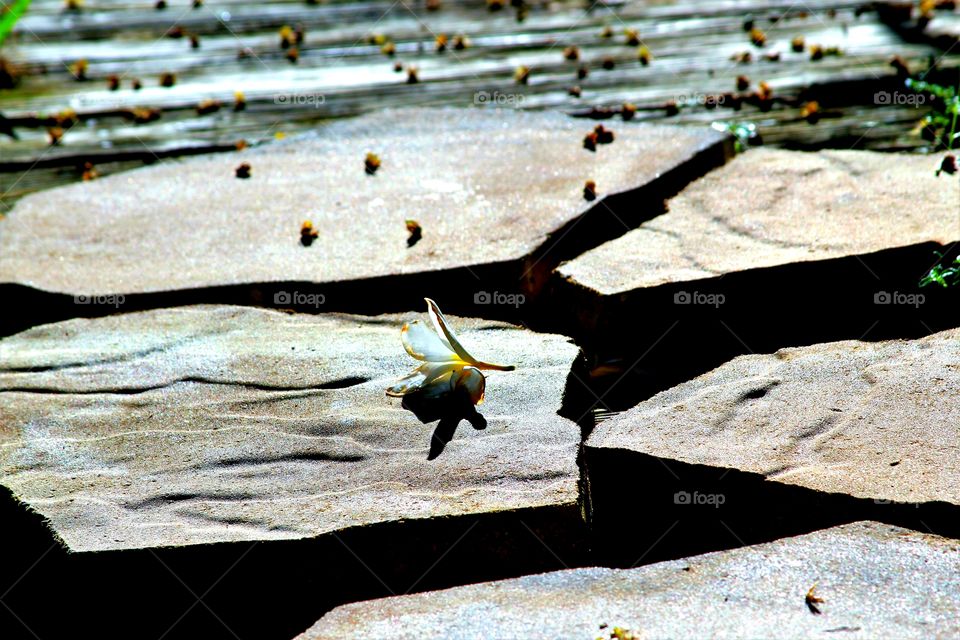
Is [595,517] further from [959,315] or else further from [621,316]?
[959,315]

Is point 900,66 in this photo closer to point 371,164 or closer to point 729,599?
point 371,164

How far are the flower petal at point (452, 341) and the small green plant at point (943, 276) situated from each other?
1.02 metres

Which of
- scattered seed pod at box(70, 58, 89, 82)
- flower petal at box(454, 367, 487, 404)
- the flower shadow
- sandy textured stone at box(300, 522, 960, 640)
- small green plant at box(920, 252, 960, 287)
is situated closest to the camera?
sandy textured stone at box(300, 522, 960, 640)

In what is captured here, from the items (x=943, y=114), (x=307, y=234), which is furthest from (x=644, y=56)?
(x=307, y=234)

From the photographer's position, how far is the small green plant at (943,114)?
12.0 feet

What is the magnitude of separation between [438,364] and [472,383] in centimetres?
11

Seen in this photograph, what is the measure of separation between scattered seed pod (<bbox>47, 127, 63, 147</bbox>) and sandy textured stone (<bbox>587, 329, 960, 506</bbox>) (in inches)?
114

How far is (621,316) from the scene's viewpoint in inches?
108

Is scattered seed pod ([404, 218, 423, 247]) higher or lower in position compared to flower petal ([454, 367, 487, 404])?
higher

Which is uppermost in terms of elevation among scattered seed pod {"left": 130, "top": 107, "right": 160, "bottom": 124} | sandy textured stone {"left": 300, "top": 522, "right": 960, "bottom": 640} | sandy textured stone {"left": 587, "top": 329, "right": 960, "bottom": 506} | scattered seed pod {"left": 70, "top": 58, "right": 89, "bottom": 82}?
scattered seed pod {"left": 70, "top": 58, "right": 89, "bottom": 82}

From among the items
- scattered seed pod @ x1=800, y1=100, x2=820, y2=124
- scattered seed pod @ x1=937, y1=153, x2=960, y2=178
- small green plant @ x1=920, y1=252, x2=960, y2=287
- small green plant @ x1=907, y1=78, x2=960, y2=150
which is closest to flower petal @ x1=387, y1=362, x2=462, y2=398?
small green plant @ x1=920, y1=252, x2=960, y2=287

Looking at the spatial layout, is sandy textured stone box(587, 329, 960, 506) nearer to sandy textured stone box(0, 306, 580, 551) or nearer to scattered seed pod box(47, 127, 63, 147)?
sandy textured stone box(0, 306, 580, 551)

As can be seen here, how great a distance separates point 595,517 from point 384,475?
436 millimetres

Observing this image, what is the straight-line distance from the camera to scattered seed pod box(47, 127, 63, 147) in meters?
4.40
